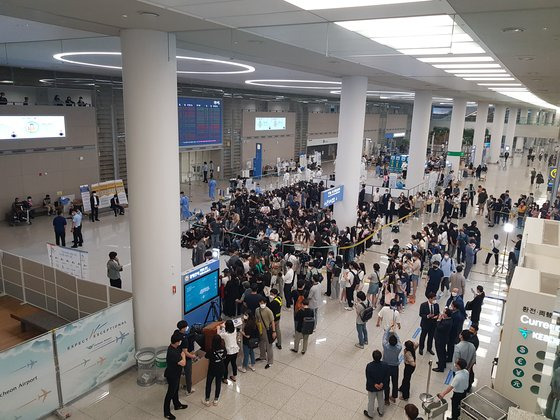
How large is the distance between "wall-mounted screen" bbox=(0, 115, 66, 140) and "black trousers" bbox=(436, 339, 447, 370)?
627 inches

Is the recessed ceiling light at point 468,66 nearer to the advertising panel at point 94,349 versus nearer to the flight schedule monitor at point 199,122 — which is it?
the advertising panel at point 94,349

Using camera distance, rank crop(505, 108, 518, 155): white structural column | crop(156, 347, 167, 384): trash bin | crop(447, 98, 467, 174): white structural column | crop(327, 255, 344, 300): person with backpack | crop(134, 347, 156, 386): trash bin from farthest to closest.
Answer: crop(505, 108, 518, 155): white structural column, crop(447, 98, 467, 174): white structural column, crop(327, 255, 344, 300): person with backpack, crop(156, 347, 167, 384): trash bin, crop(134, 347, 156, 386): trash bin

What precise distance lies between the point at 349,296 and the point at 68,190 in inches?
547

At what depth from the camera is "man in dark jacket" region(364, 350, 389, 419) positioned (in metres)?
5.79

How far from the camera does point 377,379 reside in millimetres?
5816

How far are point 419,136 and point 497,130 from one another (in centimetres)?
2177

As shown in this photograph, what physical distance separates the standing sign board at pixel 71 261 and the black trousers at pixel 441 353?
677cm

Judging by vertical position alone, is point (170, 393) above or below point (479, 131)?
below

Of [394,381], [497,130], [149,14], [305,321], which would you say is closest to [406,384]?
[394,381]

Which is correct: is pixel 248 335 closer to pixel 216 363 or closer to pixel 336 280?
pixel 216 363

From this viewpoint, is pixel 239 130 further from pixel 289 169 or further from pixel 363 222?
pixel 363 222

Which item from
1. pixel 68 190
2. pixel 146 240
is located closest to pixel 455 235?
pixel 146 240

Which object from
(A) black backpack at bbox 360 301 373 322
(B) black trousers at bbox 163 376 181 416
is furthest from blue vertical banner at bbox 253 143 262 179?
(B) black trousers at bbox 163 376 181 416

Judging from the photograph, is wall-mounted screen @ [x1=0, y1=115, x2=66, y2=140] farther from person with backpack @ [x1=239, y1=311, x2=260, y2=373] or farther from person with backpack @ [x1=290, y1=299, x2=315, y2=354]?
person with backpack @ [x1=290, y1=299, x2=315, y2=354]
